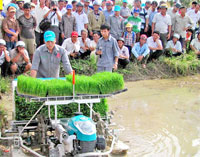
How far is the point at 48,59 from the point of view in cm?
643

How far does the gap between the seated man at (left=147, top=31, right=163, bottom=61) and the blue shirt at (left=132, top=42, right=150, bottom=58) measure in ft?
1.72

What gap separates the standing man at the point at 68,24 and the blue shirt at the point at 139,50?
2.24 meters

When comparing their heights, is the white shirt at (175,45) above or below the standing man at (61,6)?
below

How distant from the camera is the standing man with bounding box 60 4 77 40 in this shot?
1055 centimetres

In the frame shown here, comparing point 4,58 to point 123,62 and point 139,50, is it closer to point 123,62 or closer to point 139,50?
point 123,62

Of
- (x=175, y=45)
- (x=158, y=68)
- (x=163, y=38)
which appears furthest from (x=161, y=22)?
(x=158, y=68)

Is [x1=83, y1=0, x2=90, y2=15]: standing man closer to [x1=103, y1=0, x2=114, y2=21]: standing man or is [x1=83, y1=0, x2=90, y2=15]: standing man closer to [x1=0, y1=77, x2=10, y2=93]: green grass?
[x1=103, y1=0, x2=114, y2=21]: standing man

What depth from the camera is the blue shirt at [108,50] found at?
8039 millimetres

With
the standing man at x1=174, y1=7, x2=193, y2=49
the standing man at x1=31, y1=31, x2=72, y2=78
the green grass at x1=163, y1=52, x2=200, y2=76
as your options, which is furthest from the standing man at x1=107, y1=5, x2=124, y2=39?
the standing man at x1=31, y1=31, x2=72, y2=78

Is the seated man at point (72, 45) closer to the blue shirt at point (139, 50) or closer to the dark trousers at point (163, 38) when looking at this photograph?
the blue shirt at point (139, 50)

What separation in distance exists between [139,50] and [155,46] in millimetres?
773

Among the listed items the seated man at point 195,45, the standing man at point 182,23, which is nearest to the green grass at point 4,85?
the standing man at point 182,23

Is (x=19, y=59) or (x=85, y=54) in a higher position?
(x=85, y=54)

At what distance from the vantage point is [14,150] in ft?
17.5
